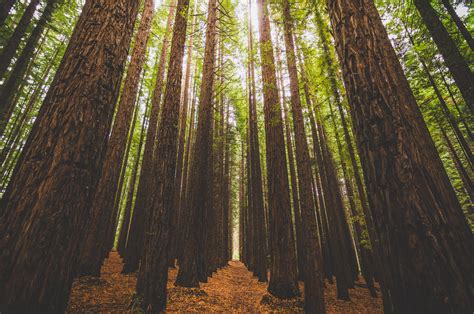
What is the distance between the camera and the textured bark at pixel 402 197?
1144 mm

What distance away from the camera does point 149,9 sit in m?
8.55

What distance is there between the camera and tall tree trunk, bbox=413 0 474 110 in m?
5.29

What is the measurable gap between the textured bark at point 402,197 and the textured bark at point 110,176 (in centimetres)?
650

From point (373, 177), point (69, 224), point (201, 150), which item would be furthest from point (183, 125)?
point (373, 177)

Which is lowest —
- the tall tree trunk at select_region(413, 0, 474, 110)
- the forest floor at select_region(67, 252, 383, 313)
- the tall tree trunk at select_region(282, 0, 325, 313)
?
the forest floor at select_region(67, 252, 383, 313)

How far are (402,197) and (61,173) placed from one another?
246 cm

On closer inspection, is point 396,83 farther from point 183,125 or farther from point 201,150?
point 183,125

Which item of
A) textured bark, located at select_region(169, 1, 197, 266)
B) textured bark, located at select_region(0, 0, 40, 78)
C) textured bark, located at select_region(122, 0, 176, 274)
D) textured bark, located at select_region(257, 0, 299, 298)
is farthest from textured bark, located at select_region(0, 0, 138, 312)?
textured bark, located at select_region(169, 1, 197, 266)

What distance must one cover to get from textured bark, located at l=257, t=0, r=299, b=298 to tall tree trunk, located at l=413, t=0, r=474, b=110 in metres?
4.41

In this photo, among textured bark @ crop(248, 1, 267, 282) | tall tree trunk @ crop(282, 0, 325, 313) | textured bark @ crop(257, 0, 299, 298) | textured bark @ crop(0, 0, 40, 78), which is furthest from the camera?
→ textured bark @ crop(248, 1, 267, 282)

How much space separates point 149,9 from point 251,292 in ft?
40.8

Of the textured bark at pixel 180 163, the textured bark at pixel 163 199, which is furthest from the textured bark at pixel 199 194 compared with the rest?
the textured bark at pixel 180 163

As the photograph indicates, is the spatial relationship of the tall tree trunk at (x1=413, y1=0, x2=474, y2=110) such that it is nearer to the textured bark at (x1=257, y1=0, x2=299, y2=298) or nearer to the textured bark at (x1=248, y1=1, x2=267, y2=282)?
the textured bark at (x1=257, y1=0, x2=299, y2=298)

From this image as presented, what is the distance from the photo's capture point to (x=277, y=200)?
636 centimetres
